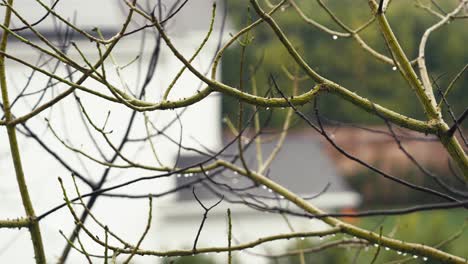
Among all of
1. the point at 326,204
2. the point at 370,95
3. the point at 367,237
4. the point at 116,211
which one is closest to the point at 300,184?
the point at 326,204

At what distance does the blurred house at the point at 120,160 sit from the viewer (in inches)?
369

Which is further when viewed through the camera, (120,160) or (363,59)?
(363,59)

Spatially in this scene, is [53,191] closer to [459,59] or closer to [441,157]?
[441,157]

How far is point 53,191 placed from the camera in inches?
398

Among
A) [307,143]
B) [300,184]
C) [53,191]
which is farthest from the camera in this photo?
[307,143]

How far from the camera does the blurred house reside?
938 centimetres

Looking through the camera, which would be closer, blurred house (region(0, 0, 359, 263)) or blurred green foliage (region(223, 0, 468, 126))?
blurred house (region(0, 0, 359, 263))

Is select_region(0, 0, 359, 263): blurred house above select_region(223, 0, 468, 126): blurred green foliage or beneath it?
beneath

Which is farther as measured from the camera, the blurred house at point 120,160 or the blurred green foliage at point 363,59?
the blurred green foliage at point 363,59

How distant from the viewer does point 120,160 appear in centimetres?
967

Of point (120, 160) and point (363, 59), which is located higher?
point (363, 59)

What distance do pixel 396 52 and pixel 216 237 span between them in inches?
465

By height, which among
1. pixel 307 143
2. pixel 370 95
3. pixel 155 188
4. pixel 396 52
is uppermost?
pixel 370 95

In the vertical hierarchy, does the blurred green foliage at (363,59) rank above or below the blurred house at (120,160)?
above
